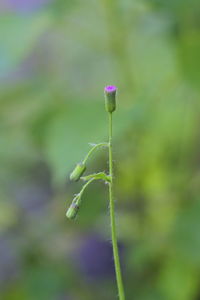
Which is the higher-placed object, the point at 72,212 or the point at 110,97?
the point at 110,97

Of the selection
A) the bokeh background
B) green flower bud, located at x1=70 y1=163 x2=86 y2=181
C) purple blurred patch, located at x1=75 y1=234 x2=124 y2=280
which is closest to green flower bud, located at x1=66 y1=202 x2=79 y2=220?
green flower bud, located at x1=70 y1=163 x2=86 y2=181

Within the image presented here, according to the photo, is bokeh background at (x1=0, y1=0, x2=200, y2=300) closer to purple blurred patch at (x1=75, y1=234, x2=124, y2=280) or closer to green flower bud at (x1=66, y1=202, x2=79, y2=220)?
purple blurred patch at (x1=75, y1=234, x2=124, y2=280)

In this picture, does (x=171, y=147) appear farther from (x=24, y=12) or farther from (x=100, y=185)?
(x=24, y=12)

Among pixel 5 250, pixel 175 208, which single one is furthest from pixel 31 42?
pixel 5 250

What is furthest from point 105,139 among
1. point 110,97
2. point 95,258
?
point 95,258

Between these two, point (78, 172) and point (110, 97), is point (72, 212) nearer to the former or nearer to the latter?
point (78, 172)
